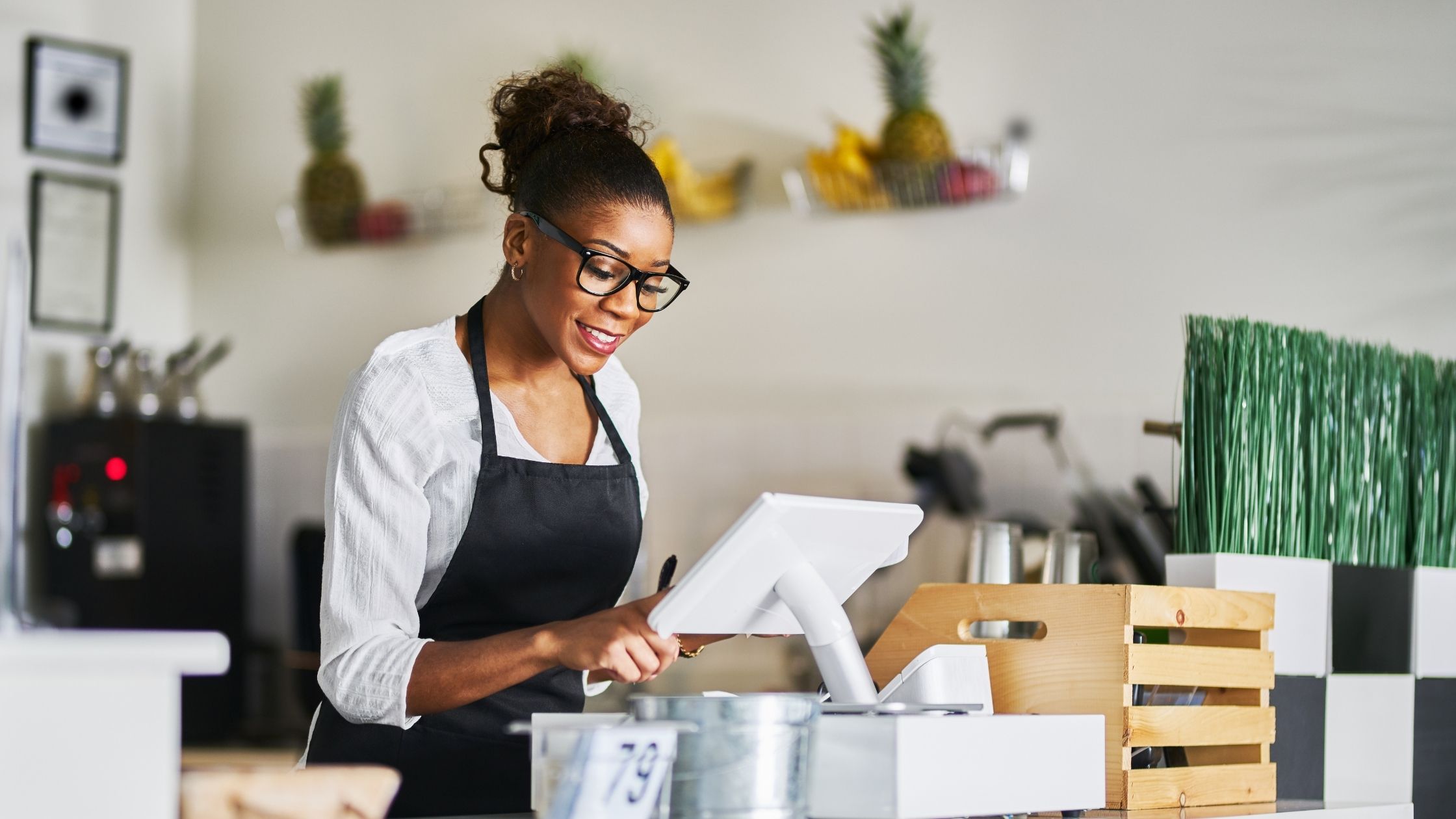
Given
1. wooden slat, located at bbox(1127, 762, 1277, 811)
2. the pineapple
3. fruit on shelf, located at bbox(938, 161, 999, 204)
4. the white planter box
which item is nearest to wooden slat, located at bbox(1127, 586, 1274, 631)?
wooden slat, located at bbox(1127, 762, 1277, 811)

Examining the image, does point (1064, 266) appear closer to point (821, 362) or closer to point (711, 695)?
point (821, 362)

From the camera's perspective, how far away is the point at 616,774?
96 centimetres

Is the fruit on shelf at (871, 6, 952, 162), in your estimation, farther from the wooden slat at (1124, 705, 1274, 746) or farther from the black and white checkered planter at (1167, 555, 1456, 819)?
the wooden slat at (1124, 705, 1274, 746)

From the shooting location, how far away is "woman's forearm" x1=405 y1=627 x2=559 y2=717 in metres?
1.30

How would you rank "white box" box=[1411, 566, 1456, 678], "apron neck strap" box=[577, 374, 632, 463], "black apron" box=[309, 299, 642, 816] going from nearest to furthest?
"black apron" box=[309, 299, 642, 816]
"apron neck strap" box=[577, 374, 632, 463]
"white box" box=[1411, 566, 1456, 678]

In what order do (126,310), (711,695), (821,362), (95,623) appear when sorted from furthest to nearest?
(126,310) → (95,623) → (821,362) → (711,695)

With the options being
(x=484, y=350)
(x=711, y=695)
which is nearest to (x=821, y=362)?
(x=484, y=350)

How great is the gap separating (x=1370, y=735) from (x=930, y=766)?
38.1 inches

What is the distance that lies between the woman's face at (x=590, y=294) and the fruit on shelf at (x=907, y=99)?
200 centimetres

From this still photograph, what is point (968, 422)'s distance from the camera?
352 cm

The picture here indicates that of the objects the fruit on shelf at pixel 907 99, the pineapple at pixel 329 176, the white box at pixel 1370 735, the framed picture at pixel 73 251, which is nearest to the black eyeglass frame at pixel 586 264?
the white box at pixel 1370 735

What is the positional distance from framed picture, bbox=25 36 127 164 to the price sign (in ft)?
12.7

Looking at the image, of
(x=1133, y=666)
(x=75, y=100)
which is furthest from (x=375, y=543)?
(x=75, y=100)

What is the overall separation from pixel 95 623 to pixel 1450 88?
11.6 feet
